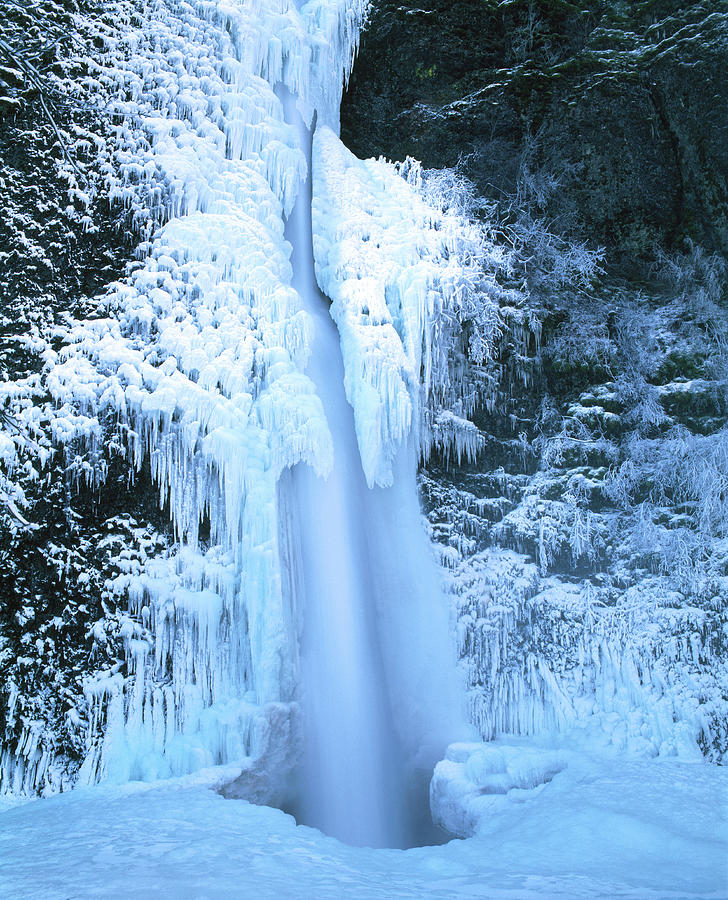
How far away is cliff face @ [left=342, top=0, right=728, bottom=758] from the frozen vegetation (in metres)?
0.04

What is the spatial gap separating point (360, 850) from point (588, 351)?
597cm

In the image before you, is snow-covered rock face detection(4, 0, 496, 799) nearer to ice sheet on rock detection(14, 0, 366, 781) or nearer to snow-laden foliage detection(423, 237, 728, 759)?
ice sheet on rock detection(14, 0, 366, 781)

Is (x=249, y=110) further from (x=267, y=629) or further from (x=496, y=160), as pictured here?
(x=267, y=629)

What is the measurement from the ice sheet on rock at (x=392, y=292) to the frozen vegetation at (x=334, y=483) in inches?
1.4

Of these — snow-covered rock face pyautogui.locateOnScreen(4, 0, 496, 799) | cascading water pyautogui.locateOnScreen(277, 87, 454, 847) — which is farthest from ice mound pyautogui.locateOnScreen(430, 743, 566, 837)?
snow-covered rock face pyautogui.locateOnScreen(4, 0, 496, 799)

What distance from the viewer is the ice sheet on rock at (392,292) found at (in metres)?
7.36

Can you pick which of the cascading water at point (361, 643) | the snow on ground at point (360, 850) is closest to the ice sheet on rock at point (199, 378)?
the cascading water at point (361, 643)

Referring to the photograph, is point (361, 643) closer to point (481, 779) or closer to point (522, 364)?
point (481, 779)

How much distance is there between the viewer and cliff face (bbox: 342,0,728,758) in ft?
23.7

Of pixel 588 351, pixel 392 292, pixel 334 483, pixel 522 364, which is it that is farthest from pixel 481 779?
pixel 392 292

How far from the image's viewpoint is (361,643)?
293 inches

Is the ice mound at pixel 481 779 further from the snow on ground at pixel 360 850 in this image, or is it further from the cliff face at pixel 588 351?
the cliff face at pixel 588 351

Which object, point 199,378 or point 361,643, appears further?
point 361,643

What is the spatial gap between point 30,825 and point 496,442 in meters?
5.59
